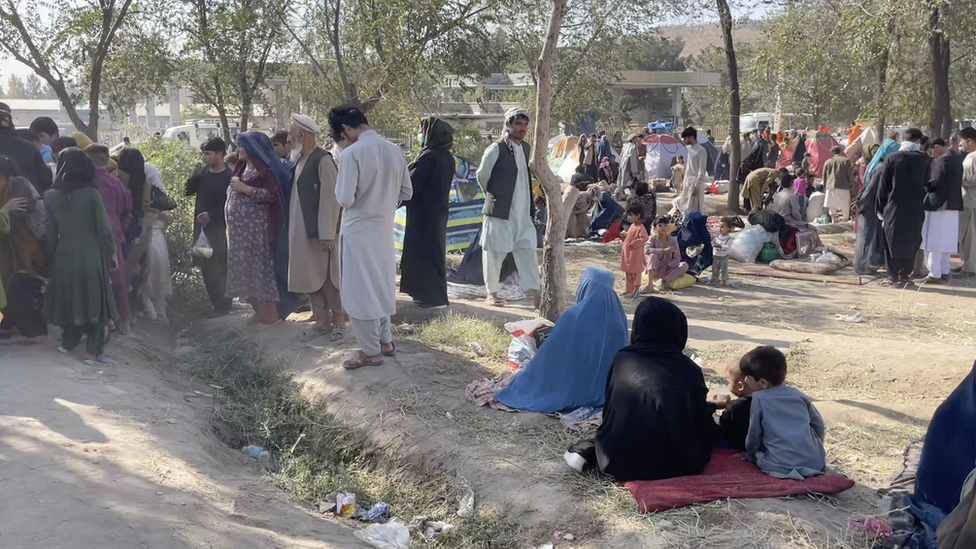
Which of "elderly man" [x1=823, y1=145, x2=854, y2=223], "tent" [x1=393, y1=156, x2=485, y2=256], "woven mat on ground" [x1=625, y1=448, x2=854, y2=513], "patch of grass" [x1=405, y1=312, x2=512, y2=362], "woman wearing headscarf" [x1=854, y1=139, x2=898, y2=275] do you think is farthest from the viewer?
"elderly man" [x1=823, y1=145, x2=854, y2=223]

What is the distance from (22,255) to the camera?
19.4 ft

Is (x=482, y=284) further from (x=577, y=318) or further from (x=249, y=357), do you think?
(x=577, y=318)

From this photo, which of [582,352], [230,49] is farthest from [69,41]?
[582,352]

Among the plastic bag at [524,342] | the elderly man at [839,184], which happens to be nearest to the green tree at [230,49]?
the plastic bag at [524,342]

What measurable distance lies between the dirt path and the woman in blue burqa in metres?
1.57

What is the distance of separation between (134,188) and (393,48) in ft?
18.5

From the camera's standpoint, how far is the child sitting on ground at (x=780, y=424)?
13.6 ft

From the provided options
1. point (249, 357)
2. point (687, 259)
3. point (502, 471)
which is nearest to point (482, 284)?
point (687, 259)

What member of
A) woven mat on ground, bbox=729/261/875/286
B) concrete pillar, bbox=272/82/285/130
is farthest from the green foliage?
Result: concrete pillar, bbox=272/82/285/130

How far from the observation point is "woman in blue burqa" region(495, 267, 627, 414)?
5242 mm

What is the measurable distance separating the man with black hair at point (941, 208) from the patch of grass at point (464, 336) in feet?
18.1

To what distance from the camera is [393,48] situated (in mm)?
11914

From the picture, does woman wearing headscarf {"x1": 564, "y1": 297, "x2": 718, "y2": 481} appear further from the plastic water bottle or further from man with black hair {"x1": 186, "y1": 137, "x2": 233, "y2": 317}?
man with black hair {"x1": 186, "y1": 137, "x2": 233, "y2": 317}

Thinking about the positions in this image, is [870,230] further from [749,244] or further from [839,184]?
[839,184]
